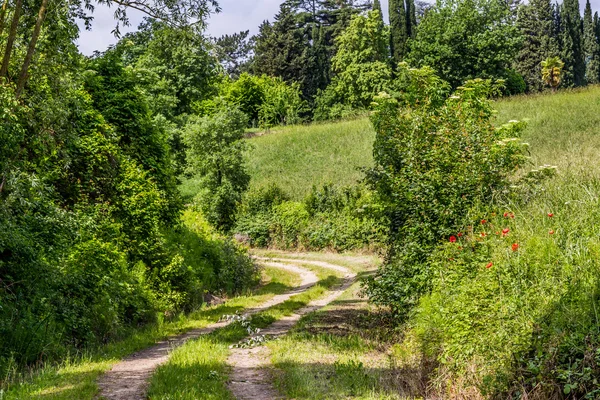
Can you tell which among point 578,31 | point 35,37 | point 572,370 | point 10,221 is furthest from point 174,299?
point 578,31

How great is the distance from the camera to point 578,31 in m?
66.5

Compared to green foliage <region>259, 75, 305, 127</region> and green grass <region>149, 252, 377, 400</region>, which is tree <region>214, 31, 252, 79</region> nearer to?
green foliage <region>259, 75, 305, 127</region>

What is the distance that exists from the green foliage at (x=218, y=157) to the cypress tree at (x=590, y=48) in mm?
55512

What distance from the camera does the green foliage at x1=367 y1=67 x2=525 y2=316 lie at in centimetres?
1088

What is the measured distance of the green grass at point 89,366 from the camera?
23.5 ft

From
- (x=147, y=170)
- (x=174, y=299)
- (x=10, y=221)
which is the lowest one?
(x=174, y=299)

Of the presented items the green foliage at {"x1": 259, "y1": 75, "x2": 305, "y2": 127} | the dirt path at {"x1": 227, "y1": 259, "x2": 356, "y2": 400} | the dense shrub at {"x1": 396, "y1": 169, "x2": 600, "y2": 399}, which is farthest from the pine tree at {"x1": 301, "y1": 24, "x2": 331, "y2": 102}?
the dense shrub at {"x1": 396, "y1": 169, "x2": 600, "y2": 399}

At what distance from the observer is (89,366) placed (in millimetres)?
9117

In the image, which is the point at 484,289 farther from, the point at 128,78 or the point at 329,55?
the point at 329,55

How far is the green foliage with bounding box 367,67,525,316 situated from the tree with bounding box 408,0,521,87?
41316 millimetres

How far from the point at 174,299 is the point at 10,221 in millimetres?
7856

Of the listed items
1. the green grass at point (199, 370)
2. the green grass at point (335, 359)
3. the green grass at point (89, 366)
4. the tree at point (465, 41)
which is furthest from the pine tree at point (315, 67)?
the green grass at point (199, 370)

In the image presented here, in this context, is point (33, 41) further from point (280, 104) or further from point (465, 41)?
point (280, 104)

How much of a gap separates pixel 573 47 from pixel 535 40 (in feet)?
15.1
